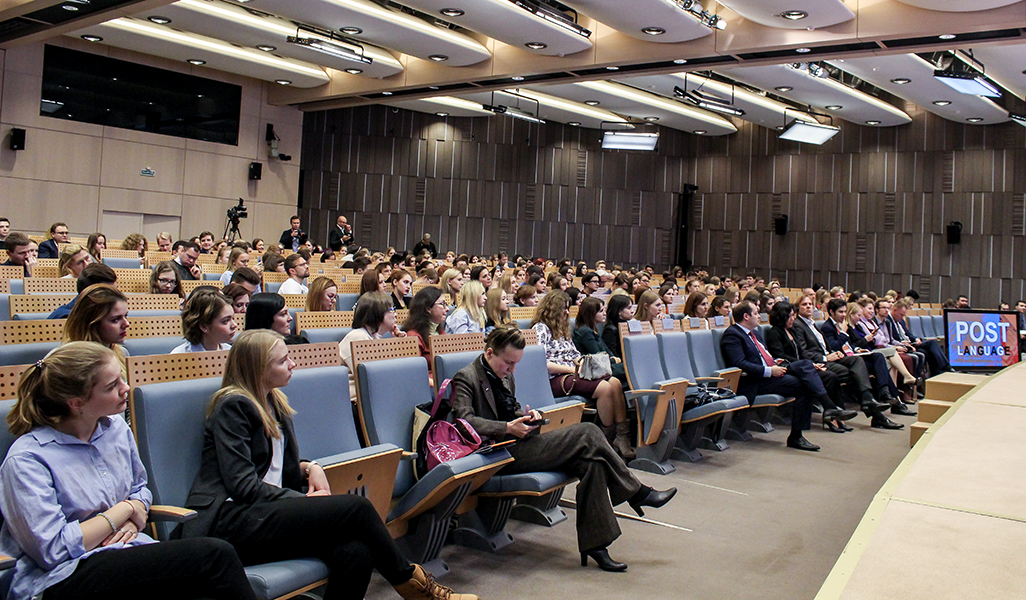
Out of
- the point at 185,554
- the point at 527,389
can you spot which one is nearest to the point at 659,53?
the point at 527,389

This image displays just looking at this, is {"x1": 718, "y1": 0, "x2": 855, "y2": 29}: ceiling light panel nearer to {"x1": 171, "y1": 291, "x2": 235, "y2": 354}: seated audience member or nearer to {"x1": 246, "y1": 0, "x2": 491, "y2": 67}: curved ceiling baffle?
{"x1": 246, "y1": 0, "x2": 491, "y2": 67}: curved ceiling baffle

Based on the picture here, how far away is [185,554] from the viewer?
83.5 inches

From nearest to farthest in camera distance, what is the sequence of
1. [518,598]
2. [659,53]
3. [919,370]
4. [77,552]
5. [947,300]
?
[77,552]
[518,598]
[919,370]
[659,53]
[947,300]

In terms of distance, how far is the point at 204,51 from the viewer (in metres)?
12.6

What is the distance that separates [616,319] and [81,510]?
440cm

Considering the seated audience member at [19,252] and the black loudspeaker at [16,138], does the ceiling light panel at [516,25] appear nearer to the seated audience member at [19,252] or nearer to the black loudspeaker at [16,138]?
the seated audience member at [19,252]

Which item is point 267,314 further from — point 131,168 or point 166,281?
point 131,168

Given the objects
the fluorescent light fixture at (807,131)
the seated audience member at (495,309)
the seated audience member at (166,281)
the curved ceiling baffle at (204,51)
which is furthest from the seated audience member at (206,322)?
the fluorescent light fixture at (807,131)

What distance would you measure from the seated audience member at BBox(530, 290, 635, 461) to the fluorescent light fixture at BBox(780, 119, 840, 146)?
11721 mm

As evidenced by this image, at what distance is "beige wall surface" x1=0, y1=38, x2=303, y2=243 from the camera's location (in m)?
12.4

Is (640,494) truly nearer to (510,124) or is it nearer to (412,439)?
(412,439)

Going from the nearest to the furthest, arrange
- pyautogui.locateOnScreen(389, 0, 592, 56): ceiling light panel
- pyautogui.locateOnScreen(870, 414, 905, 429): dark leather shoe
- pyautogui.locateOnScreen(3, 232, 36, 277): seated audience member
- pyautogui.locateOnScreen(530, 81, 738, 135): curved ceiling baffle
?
1. pyautogui.locateOnScreen(3, 232, 36, 277): seated audience member
2. pyautogui.locateOnScreen(870, 414, 905, 429): dark leather shoe
3. pyautogui.locateOnScreen(389, 0, 592, 56): ceiling light panel
4. pyautogui.locateOnScreen(530, 81, 738, 135): curved ceiling baffle

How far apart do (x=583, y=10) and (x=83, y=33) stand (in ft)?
24.5

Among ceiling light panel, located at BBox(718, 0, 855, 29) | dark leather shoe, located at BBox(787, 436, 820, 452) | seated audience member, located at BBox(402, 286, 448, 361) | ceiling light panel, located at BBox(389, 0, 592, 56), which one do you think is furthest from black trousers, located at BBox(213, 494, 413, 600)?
ceiling light panel, located at BBox(718, 0, 855, 29)
